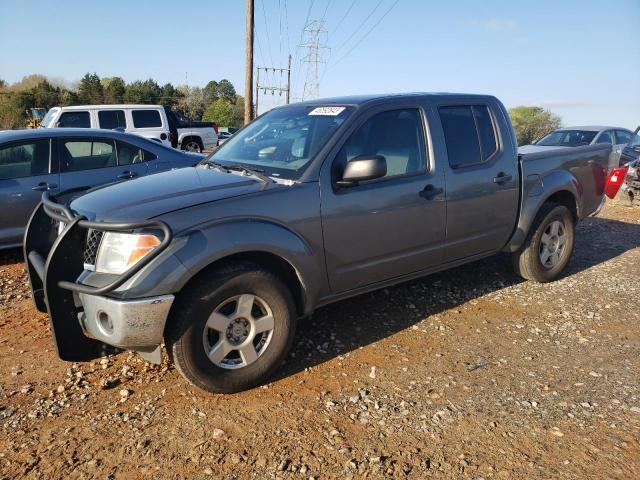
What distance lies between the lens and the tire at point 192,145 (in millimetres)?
19139

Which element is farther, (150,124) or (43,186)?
(150,124)

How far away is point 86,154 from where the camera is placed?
6.04 m

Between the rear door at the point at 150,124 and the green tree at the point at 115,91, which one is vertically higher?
the green tree at the point at 115,91

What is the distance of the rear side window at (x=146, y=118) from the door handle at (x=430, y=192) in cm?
1283

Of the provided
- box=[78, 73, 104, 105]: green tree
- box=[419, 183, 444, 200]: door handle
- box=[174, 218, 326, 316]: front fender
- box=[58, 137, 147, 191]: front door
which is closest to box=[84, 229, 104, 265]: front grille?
box=[174, 218, 326, 316]: front fender

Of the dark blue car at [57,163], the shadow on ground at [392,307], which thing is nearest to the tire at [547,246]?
the shadow on ground at [392,307]

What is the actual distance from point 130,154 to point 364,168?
4.06 m

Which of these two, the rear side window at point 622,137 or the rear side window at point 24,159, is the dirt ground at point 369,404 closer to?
the rear side window at point 24,159

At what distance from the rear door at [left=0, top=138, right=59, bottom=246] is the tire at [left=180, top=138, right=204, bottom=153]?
44.6 ft

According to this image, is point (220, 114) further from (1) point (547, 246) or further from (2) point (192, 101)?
(1) point (547, 246)

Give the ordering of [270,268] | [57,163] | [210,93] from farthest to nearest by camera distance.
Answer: [210,93] → [57,163] → [270,268]

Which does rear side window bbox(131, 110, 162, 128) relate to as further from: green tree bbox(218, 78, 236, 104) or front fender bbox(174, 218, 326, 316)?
green tree bbox(218, 78, 236, 104)

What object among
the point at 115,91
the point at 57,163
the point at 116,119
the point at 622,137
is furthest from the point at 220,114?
the point at 57,163

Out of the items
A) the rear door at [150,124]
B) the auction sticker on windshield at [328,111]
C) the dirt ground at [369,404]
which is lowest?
the dirt ground at [369,404]
